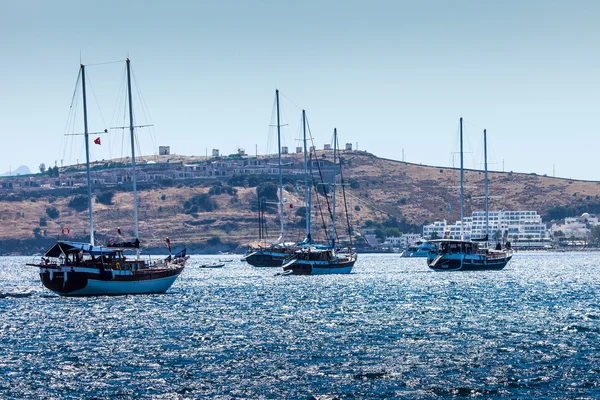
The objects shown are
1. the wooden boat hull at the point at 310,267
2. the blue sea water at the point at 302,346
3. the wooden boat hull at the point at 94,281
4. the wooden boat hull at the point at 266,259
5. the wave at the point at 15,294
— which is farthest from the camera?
the wooden boat hull at the point at 266,259

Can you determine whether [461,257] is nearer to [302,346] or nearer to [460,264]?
[460,264]

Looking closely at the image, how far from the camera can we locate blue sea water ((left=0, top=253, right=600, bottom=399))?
34.8 m

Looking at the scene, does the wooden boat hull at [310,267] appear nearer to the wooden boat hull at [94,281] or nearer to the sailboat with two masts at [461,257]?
the sailboat with two masts at [461,257]

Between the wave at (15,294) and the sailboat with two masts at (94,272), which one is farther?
the wave at (15,294)

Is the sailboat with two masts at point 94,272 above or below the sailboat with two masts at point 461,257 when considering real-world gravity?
above

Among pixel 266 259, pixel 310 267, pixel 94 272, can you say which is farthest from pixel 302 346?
pixel 266 259

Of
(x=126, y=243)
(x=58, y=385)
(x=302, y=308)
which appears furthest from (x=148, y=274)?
(x=58, y=385)

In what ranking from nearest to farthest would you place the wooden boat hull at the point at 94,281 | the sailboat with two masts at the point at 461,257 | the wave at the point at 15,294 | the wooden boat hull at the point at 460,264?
the wooden boat hull at the point at 94,281 → the wave at the point at 15,294 → the wooden boat hull at the point at 460,264 → the sailboat with two masts at the point at 461,257

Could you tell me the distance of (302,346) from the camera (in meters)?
45.1

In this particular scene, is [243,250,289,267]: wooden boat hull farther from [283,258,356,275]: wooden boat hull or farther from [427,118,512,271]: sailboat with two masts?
[283,258,356,275]: wooden boat hull

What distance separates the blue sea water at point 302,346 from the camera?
34.8 metres

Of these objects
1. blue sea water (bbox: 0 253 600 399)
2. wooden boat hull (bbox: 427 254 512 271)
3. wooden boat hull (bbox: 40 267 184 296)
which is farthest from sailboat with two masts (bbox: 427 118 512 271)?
wooden boat hull (bbox: 40 267 184 296)

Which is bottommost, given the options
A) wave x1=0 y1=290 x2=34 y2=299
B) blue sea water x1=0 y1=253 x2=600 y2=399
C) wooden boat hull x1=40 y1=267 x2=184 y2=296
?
wave x1=0 y1=290 x2=34 y2=299

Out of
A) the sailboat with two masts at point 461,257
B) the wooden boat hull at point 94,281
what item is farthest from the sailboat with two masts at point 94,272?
the sailboat with two masts at point 461,257
